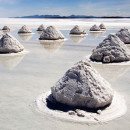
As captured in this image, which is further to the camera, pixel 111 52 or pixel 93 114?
pixel 111 52

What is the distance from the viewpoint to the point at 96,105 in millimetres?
4707

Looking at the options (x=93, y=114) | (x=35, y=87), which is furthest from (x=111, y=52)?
(x=93, y=114)

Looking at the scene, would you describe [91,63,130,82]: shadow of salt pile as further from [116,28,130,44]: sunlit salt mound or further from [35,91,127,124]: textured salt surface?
[116,28,130,44]: sunlit salt mound

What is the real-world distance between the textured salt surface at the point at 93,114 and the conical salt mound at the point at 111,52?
4.03 meters

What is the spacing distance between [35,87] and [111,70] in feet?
9.34

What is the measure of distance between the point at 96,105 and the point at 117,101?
0.66 m

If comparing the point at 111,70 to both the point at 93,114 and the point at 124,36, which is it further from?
the point at 124,36

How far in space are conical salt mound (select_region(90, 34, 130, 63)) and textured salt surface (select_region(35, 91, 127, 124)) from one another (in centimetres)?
403

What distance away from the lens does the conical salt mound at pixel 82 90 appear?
4.73 m

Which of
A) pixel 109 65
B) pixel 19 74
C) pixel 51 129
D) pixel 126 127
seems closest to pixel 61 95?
pixel 51 129

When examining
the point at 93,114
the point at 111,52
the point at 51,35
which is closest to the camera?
the point at 93,114

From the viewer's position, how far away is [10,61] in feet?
30.9

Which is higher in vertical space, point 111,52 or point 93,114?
point 111,52

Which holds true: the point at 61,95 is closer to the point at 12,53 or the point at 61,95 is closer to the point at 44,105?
the point at 44,105
